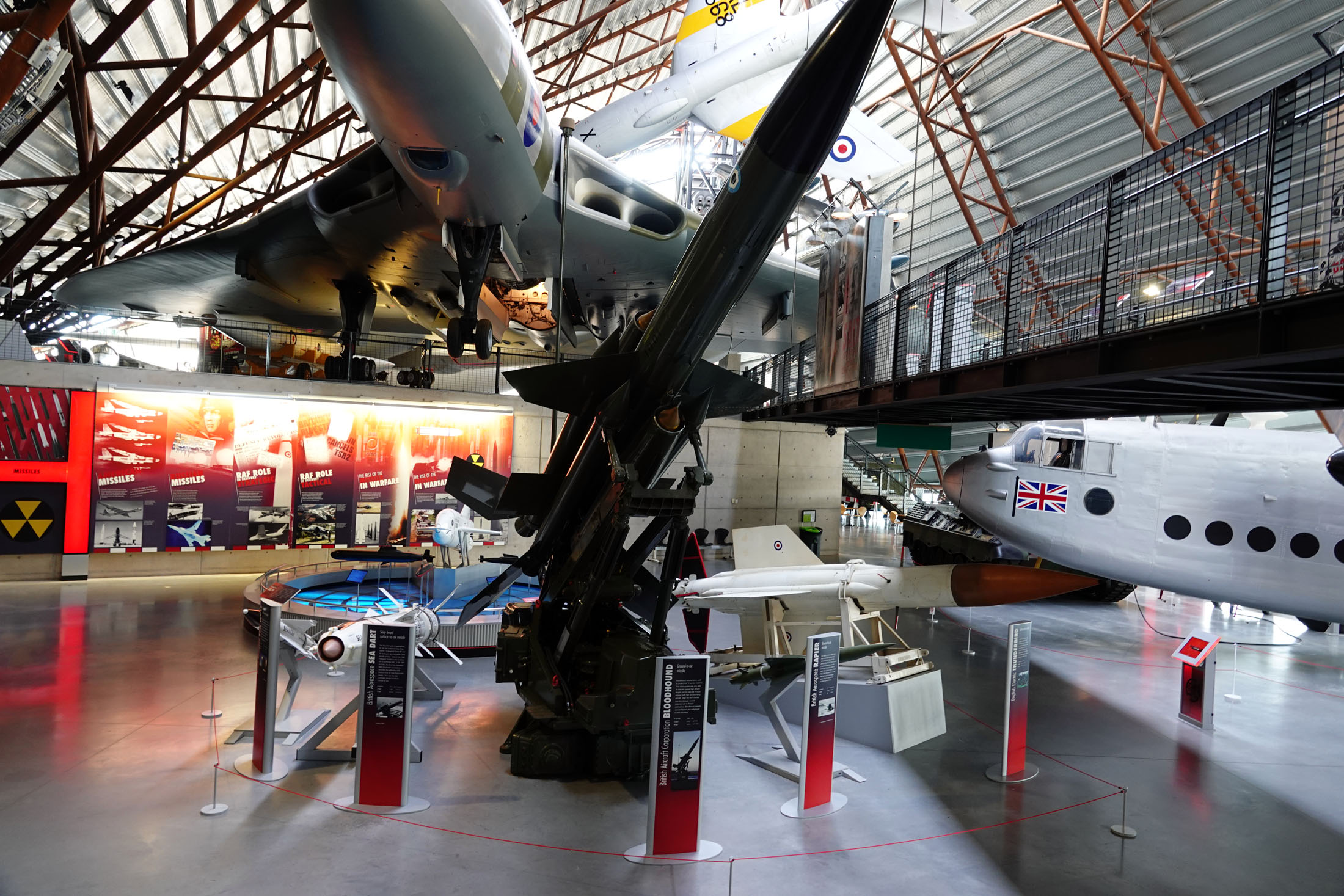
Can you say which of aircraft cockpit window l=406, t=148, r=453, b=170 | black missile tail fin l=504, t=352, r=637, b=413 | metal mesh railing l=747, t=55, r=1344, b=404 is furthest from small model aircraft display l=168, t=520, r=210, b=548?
metal mesh railing l=747, t=55, r=1344, b=404

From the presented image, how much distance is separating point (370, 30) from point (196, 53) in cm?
933

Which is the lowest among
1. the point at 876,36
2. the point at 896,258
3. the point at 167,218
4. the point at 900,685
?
the point at 900,685

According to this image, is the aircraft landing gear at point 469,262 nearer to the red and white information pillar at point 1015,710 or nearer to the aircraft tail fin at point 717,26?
the red and white information pillar at point 1015,710

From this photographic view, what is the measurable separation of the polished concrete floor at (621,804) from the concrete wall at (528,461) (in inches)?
182

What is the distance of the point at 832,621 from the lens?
27.5 feet

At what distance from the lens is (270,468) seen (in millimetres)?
13953

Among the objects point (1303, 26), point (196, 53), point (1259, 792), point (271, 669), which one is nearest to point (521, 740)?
point (271, 669)

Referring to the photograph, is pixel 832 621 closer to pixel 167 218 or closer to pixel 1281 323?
pixel 1281 323

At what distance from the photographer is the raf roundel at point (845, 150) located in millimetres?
17453

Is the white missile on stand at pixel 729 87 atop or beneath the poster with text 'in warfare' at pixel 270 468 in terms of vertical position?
atop

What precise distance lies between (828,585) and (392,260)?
28.3 ft

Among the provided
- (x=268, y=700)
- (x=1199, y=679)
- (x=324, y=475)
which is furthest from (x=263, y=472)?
(x=1199, y=679)

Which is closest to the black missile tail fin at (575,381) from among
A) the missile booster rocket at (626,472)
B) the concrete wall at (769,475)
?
the missile booster rocket at (626,472)

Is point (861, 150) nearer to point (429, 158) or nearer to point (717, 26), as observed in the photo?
point (717, 26)
